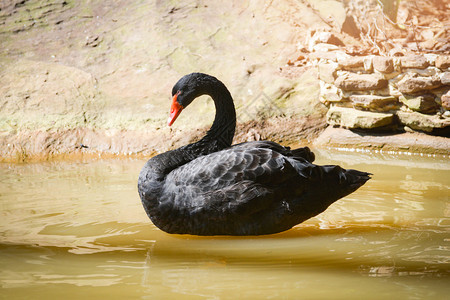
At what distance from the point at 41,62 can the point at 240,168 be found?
5693mm

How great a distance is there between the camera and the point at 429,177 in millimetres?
5430

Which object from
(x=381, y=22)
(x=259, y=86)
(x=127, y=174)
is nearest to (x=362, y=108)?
(x=259, y=86)

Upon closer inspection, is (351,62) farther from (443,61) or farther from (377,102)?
(443,61)

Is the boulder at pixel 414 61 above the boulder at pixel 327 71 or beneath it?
above

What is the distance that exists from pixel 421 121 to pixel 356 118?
768mm

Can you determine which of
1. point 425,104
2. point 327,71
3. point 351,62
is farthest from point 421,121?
point 327,71

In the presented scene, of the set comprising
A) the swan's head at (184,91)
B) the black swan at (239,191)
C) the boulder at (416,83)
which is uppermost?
the swan's head at (184,91)

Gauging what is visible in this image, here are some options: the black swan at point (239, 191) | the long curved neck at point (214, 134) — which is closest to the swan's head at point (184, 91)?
the long curved neck at point (214, 134)

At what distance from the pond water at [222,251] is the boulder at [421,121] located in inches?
42.7

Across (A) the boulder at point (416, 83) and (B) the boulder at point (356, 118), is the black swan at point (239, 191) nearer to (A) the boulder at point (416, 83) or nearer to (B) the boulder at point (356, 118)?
A: (A) the boulder at point (416, 83)

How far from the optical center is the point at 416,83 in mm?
6395

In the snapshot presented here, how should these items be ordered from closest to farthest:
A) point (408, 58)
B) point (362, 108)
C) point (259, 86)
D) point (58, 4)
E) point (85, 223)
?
point (85, 223)
point (408, 58)
point (362, 108)
point (259, 86)
point (58, 4)

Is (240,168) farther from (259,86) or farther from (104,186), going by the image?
(259,86)

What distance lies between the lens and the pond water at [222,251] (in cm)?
277
